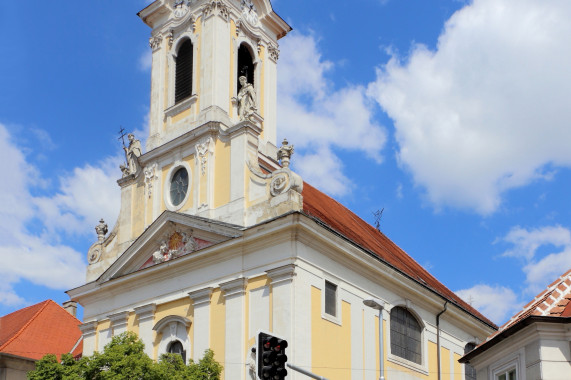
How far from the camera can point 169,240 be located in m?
33.8

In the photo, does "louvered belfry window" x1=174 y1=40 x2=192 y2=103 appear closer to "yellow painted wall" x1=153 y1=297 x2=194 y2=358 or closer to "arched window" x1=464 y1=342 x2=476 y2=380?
"yellow painted wall" x1=153 y1=297 x2=194 y2=358

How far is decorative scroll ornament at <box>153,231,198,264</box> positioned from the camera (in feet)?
108

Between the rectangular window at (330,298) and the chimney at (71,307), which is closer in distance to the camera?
the rectangular window at (330,298)

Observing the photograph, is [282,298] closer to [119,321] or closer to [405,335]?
[405,335]

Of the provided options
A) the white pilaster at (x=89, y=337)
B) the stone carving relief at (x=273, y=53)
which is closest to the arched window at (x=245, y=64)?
the stone carving relief at (x=273, y=53)

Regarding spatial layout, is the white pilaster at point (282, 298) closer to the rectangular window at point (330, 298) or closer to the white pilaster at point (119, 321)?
the rectangular window at point (330, 298)

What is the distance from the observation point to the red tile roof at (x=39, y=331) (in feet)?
138

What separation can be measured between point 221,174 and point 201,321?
5.56 metres

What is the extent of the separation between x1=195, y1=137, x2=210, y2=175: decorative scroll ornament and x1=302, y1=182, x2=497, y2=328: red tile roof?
4.05 m

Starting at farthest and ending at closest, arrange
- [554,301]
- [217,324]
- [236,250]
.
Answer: [236,250], [217,324], [554,301]

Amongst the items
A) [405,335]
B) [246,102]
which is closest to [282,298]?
[405,335]

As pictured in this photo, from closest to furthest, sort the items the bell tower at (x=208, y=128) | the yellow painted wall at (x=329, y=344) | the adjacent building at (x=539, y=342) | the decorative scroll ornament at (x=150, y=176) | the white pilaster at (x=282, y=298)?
the adjacent building at (x=539, y=342), the white pilaster at (x=282, y=298), the yellow painted wall at (x=329, y=344), the bell tower at (x=208, y=128), the decorative scroll ornament at (x=150, y=176)

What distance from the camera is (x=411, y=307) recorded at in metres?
35.6

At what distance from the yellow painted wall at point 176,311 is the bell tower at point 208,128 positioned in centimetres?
317
